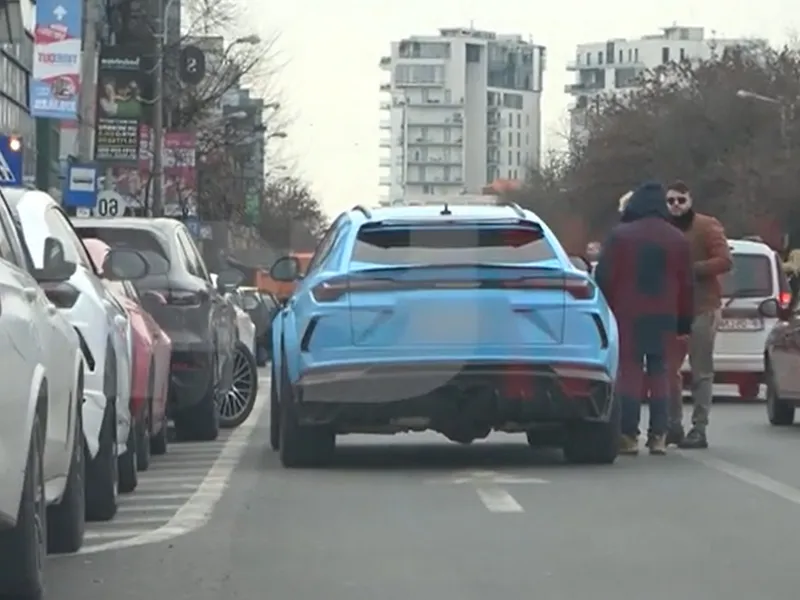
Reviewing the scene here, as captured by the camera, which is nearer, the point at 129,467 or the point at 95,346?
the point at 95,346

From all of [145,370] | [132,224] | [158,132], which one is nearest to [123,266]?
[145,370]

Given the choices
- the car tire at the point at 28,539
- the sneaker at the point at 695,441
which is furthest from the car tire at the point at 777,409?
the car tire at the point at 28,539

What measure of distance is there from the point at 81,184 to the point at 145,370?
2894 cm

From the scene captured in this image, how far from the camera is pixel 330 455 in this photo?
595 inches

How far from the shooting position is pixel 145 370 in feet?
46.9

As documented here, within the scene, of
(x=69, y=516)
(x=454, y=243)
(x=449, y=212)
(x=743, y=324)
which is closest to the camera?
(x=69, y=516)

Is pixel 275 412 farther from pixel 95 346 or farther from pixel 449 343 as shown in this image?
pixel 95 346

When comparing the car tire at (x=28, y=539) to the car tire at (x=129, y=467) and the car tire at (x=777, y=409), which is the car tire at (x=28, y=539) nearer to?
the car tire at (x=129, y=467)

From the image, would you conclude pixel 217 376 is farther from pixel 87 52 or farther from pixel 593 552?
pixel 87 52

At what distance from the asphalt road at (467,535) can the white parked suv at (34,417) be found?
436 mm

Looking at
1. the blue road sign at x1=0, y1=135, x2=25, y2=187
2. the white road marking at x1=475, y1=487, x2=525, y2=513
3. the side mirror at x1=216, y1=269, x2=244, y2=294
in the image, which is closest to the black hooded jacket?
the white road marking at x1=475, y1=487, x2=525, y2=513

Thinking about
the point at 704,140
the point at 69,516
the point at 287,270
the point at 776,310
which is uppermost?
the point at 704,140

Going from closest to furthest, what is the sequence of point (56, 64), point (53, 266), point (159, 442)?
point (53, 266) → point (159, 442) → point (56, 64)

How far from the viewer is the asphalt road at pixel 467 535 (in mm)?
9242
